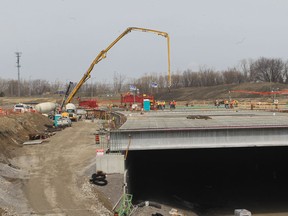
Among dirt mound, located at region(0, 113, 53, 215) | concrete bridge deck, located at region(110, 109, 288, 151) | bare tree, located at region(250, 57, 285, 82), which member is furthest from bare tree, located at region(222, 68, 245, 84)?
concrete bridge deck, located at region(110, 109, 288, 151)

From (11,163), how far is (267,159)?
2921 centimetres

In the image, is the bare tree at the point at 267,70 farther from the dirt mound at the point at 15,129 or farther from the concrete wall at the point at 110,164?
the concrete wall at the point at 110,164

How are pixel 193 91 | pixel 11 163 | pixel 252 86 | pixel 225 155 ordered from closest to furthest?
pixel 11 163, pixel 225 155, pixel 252 86, pixel 193 91

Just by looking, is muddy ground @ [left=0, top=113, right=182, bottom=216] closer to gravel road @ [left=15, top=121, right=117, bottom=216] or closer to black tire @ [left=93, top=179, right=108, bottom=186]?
gravel road @ [left=15, top=121, right=117, bottom=216]

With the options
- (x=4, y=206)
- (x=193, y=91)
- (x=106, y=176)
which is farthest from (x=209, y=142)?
(x=193, y=91)

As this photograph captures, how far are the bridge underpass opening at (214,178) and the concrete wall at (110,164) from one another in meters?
3.81

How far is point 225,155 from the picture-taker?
1674 inches

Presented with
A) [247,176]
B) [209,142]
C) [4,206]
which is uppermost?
[209,142]

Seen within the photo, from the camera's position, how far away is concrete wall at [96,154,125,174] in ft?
85.0

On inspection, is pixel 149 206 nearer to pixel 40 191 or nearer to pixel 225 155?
pixel 40 191

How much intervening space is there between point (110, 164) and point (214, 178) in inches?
705

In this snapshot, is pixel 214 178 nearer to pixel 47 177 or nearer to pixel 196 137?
pixel 196 137

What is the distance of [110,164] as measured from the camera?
26062 millimetres

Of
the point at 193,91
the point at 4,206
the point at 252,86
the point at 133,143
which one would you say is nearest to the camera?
the point at 4,206
